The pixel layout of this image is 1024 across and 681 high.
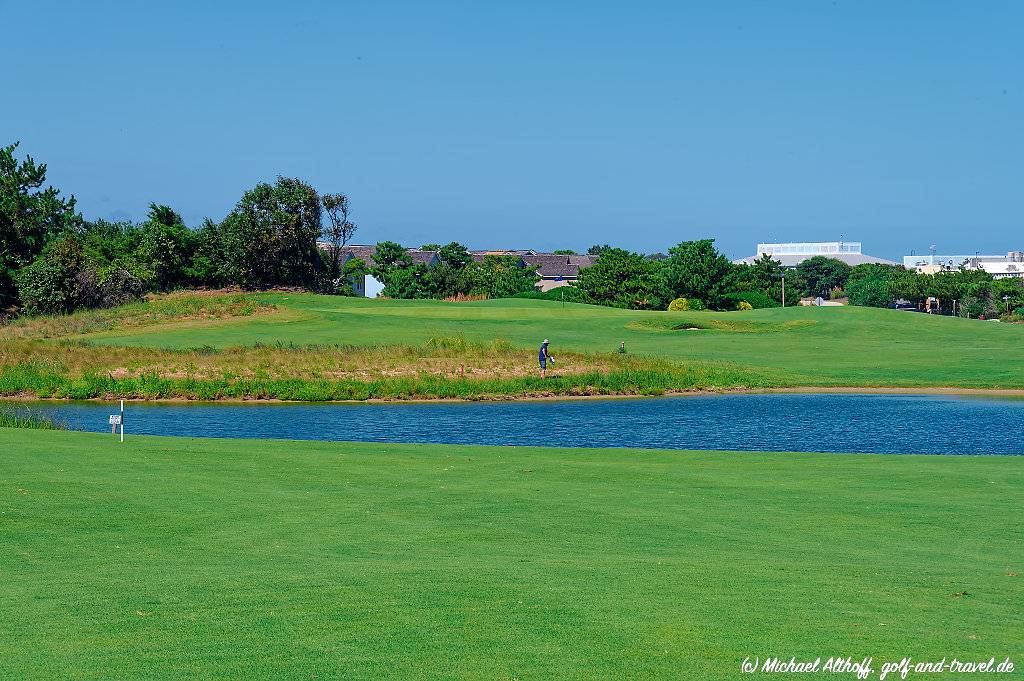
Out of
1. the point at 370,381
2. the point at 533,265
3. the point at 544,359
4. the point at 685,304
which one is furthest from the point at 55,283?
the point at 533,265

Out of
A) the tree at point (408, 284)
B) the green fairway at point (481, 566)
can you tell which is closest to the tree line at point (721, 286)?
the tree at point (408, 284)

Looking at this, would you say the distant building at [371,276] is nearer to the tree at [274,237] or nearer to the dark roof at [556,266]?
the dark roof at [556,266]

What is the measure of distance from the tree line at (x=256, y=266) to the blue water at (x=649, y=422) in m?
48.3

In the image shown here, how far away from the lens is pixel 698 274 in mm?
113188

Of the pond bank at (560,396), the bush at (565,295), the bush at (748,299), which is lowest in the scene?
the pond bank at (560,396)

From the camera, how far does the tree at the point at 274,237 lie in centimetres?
10919

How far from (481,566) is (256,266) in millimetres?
103128

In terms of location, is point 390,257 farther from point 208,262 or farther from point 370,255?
point 208,262

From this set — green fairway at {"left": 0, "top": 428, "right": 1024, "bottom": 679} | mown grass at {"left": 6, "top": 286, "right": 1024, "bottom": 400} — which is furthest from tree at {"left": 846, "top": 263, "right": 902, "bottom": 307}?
green fairway at {"left": 0, "top": 428, "right": 1024, "bottom": 679}

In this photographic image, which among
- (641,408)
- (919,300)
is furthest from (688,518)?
(919,300)

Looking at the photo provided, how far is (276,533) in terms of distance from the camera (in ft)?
45.8

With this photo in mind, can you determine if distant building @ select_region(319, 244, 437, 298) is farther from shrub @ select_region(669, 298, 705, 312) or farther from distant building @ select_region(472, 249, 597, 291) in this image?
shrub @ select_region(669, 298, 705, 312)

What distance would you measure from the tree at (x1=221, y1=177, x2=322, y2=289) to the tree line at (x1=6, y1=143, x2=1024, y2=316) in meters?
0.11

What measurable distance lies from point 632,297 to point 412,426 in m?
84.6
